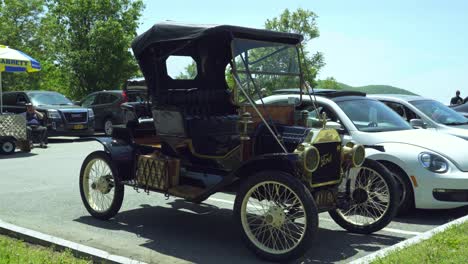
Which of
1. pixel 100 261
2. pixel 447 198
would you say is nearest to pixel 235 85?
pixel 100 261

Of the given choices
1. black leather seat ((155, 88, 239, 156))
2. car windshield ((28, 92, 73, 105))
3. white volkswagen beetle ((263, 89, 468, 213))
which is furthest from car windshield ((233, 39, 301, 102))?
car windshield ((28, 92, 73, 105))

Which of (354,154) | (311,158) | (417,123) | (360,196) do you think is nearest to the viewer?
(311,158)

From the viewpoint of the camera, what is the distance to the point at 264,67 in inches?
243

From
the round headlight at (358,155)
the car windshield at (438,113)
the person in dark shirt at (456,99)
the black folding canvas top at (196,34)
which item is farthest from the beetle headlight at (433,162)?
the person in dark shirt at (456,99)

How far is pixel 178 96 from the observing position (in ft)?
22.2

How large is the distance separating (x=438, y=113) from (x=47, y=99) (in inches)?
548

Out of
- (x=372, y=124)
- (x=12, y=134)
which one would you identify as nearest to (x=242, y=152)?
(x=372, y=124)

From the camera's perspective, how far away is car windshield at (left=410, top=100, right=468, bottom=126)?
979 centimetres

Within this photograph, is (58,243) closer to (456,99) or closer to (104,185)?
(104,185)

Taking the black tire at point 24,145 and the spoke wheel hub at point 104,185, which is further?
the black tire at point 24,145

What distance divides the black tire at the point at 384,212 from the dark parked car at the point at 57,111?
44.7 ft

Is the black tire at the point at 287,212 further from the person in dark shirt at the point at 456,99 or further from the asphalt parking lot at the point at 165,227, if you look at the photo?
the person in dark shirt at the point at 456,99

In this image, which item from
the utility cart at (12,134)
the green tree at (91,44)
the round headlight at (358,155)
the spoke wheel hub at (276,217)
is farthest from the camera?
the green tree at (91,44)

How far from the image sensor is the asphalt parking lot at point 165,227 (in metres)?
5.49
